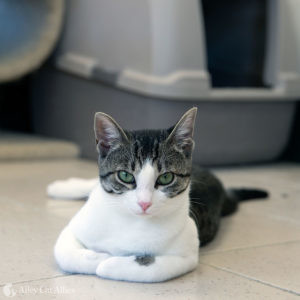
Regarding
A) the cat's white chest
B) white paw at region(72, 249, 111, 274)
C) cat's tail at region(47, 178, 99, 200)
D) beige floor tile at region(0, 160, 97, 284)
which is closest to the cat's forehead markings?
the cat's white chest

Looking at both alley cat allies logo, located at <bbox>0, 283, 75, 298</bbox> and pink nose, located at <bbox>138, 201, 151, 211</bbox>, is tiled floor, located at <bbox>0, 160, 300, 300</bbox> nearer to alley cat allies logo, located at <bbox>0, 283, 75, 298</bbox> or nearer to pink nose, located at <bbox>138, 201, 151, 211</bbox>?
alley cat allies logo, located at <bbox>0, 283, 75, 298</bbox>

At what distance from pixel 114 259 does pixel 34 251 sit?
0.33 metres

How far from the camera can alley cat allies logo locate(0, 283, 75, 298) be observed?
118 centimetres

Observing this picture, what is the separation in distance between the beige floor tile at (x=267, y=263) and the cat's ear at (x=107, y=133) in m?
0.40

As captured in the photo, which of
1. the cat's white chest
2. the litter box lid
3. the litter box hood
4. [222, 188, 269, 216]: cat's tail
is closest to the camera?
the cat's white chest

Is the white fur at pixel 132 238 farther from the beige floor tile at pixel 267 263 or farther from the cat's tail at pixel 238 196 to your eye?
the cat's tail at pixel 238 196

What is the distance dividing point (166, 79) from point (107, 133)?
1.53 meters

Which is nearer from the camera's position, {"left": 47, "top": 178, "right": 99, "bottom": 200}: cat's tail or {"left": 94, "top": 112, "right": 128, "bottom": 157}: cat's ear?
{"left": 94, "top": 112, "right": 128, "bottom": 157}: cat's ear

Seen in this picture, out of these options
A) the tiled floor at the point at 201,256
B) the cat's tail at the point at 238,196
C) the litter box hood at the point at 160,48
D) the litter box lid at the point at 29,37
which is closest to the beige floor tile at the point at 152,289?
the tiled floor at the point at 201,256

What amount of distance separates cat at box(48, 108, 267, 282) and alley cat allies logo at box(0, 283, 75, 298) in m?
0.10

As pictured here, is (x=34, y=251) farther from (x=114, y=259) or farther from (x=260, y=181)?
(x=260, y=181)

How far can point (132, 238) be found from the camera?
1292mm

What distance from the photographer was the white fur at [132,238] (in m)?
1.25

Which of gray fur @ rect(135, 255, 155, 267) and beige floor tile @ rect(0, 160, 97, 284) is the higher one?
gray fur @ rect(135, 255, 155, 267)
